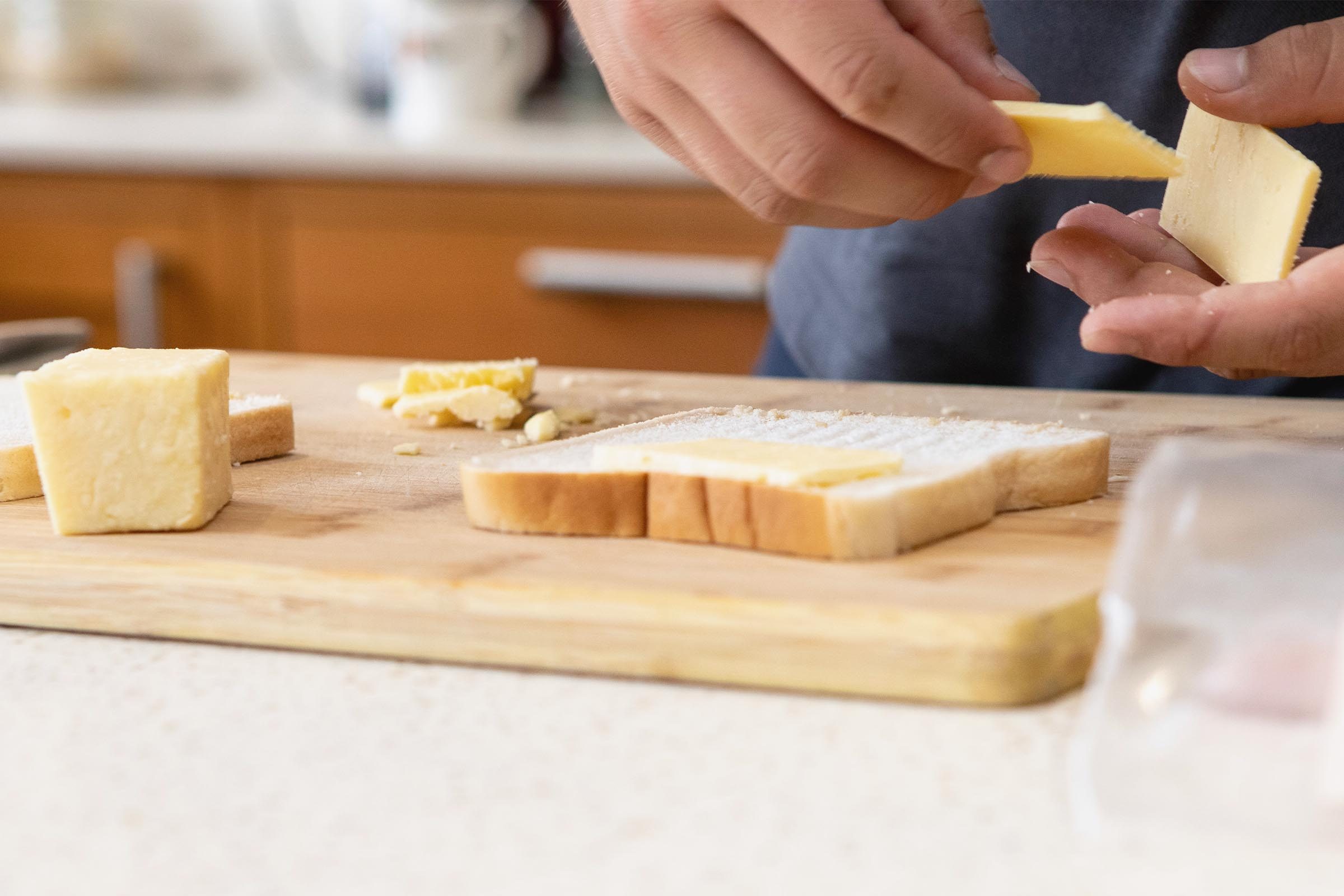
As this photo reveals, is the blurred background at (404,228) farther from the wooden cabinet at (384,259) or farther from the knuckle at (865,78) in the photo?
the knuckle at (865,78)

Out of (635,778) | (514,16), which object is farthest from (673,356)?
(635,778)

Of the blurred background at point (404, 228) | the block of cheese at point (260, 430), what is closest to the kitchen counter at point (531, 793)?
the block of cheese at point (260, 430)

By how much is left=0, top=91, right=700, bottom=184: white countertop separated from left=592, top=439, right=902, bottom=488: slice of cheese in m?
1.83

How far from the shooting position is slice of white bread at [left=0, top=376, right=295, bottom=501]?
1167 mm

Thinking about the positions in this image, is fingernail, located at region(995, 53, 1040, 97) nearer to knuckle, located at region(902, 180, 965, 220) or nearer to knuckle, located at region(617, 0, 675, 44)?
knuckle, located at region(902, 180, 965, 220)

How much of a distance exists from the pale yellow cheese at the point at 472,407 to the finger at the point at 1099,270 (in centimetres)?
53

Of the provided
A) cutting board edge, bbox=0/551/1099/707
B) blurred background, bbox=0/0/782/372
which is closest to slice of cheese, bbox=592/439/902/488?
cutting board edge, bbox=0/551/1099/707

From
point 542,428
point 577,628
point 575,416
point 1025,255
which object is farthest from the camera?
point 1025,255

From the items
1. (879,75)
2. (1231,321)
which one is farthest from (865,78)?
(1231,321)

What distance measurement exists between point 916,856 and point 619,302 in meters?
2.35

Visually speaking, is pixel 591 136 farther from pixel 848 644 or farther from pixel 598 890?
pixel 598 890

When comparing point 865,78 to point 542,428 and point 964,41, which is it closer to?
point 964,41

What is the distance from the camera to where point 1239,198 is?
125cm

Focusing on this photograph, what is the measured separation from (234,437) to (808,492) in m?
0.60
